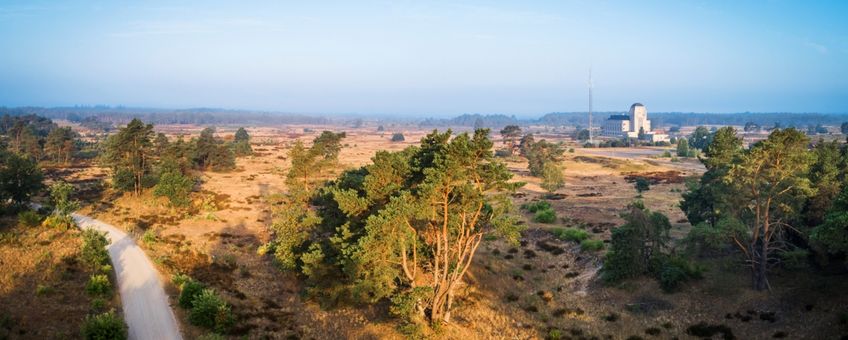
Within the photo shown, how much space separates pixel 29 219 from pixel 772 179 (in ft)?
180

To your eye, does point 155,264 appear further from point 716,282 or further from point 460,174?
point 716,282

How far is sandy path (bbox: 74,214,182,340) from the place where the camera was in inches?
Result: 991

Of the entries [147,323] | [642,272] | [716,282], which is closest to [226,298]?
[147,323]

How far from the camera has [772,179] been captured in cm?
3033

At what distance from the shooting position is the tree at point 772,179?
2917 centimetres

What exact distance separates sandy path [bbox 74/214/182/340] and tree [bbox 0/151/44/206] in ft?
44.1

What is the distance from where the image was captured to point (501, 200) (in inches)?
1024

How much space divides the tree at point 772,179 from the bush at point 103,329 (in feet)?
107

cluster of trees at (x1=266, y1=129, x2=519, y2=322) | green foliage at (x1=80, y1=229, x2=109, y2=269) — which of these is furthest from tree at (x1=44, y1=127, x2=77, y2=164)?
cluster of trees at (x1=266, y1=129, x2=519, y2=322)

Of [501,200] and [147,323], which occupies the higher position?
[501,200]

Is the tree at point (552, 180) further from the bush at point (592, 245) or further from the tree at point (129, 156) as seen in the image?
the tree at point (129, 156)

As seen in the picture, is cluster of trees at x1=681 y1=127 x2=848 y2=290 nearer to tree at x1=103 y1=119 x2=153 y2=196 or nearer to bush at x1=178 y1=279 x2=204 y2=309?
bush at x1=178 y1=279 x2=204 y2=309

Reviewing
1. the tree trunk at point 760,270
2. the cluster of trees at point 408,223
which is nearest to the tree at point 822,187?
the tree trunk at point 760,270

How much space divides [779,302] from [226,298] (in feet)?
103
